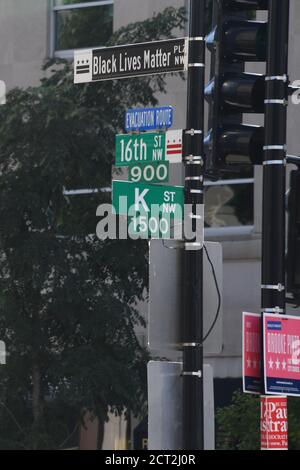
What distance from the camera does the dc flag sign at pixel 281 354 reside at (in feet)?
29.4

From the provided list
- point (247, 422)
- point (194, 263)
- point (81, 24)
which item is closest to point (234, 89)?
point (194, 263)

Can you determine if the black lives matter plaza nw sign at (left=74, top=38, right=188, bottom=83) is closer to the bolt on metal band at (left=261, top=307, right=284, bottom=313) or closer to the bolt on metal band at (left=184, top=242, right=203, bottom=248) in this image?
the bolt on metal band at (left=184, top=242, right=203, bottom=248)

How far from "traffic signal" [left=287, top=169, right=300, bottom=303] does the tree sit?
835 centimetres

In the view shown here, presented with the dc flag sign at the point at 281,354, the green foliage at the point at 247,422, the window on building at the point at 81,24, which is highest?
the window on building at the point at 81,24

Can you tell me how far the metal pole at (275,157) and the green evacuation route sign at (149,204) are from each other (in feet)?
2.82

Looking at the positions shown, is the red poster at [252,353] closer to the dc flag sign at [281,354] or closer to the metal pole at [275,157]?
the dc flag sign at [281,354]

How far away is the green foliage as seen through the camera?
17344 mm

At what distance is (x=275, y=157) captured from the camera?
932 cm

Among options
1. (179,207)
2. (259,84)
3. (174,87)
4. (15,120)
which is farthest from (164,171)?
(174,87)

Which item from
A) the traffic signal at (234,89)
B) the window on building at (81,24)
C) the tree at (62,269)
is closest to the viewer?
the traffic signal at (234,89)

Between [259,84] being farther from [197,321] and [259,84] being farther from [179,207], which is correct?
[197,321]

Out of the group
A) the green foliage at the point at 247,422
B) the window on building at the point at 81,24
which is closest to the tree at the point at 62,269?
the green foliage at the point at 247,422

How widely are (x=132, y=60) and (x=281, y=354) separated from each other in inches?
121

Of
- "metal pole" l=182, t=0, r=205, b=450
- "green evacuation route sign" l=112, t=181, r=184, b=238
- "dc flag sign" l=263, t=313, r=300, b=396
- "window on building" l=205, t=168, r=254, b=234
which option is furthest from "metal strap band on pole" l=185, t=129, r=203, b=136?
"window on building" l=205, t=168, r=254, b=234
